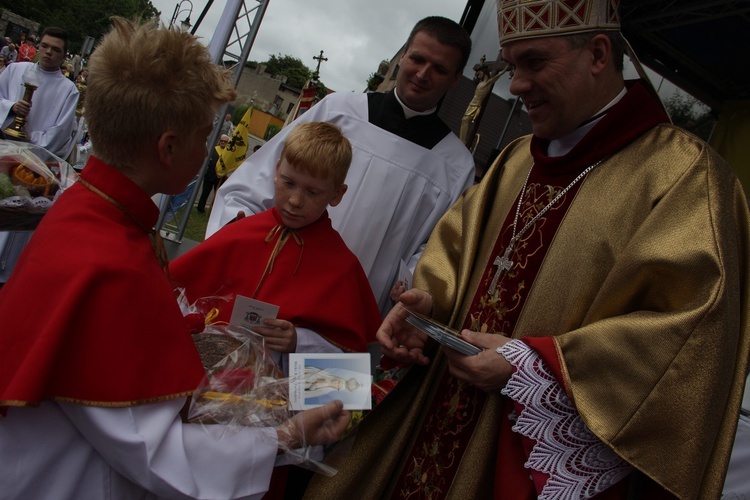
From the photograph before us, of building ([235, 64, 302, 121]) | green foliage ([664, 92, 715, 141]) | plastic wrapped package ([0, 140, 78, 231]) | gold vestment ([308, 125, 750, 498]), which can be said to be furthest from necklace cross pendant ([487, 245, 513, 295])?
building ([235, 64, 302, 121])

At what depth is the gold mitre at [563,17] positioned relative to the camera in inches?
74.4

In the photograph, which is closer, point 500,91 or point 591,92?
point 591,92

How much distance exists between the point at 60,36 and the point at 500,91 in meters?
7.24

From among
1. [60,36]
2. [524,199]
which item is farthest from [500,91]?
[524,199]

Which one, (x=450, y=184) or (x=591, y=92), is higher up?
→ (x=591, y=92)

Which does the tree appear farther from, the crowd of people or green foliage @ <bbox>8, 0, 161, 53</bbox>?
the crowd of people

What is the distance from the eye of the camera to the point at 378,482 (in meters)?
2.10

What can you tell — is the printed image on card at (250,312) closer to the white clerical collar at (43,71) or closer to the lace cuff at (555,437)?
the lace cuff at (555,437)

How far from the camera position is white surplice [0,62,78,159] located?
6.87m

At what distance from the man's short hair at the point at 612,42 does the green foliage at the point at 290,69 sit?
81.4 meters

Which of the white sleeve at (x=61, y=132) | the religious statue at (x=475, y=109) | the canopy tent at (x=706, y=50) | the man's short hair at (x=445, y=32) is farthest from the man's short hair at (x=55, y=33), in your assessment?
the man's short hair at (x=445, y=32)

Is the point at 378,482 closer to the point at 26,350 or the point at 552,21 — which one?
the point at 26,350

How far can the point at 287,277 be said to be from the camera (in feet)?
7.68

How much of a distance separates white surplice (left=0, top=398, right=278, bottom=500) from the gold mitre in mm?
1589
